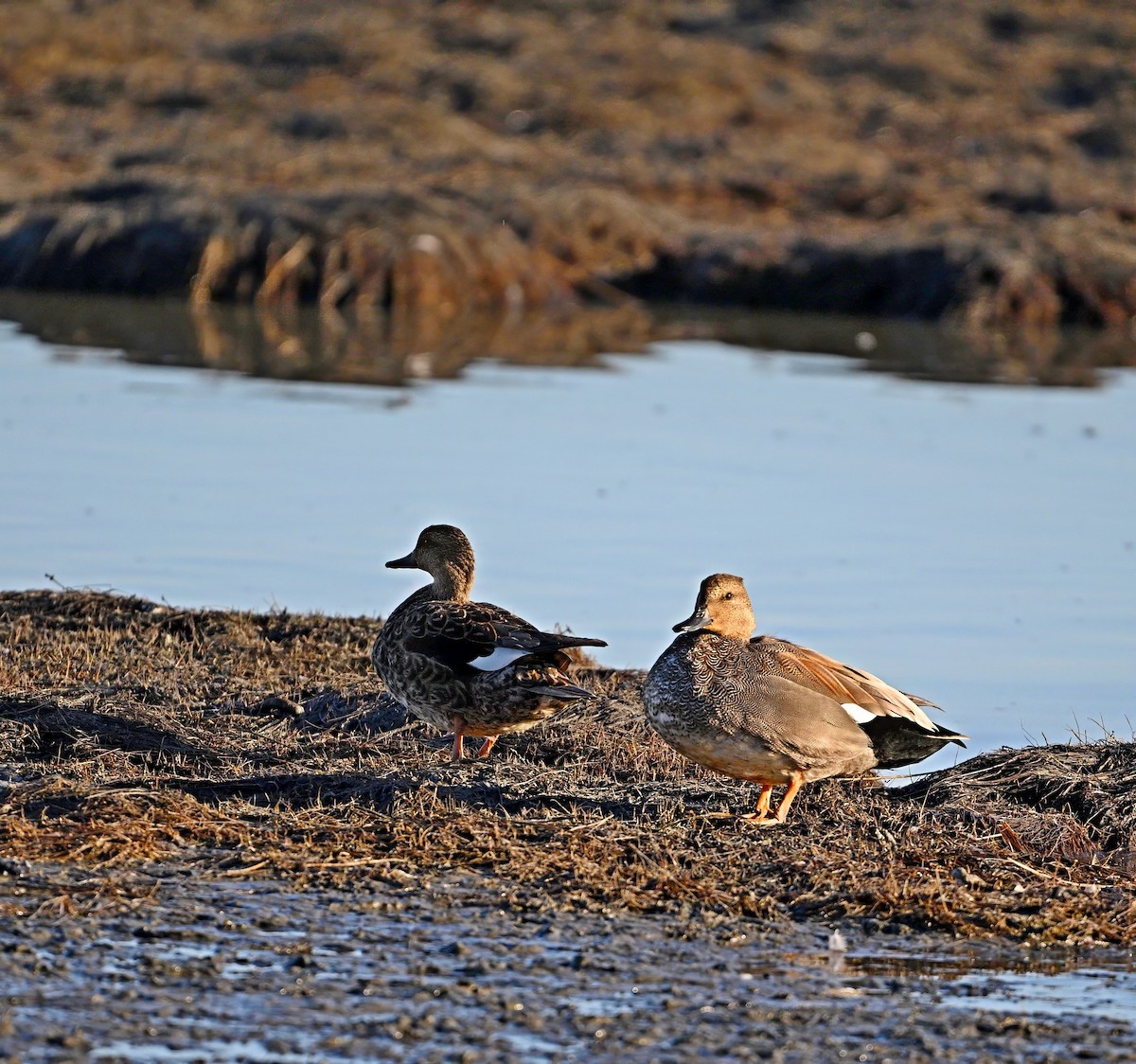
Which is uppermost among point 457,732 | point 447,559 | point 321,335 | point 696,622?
point 696,622

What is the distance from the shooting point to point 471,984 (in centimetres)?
516

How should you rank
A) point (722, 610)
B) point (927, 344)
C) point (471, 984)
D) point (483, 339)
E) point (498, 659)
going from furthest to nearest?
1. point (927, 344)
2. point (483, 339)
3. point (498, 659)
4. point (722, 610)
5. point (471, 984)

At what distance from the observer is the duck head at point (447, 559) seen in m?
9.09

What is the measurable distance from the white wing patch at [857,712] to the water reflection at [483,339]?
15876 mm

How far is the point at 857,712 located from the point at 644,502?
8843 mm

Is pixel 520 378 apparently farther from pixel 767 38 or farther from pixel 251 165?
pixel 767 38

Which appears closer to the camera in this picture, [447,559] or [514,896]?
[514,896]

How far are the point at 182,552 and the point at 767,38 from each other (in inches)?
1746

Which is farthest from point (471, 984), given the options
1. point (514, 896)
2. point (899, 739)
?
point (899, 739)

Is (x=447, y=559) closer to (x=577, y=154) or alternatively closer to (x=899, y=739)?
(x=899, y=739)

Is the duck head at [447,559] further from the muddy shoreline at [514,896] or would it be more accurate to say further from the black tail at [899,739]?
the black tail at [899,739]

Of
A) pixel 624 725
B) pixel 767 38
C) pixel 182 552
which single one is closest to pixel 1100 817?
pixel 624 725

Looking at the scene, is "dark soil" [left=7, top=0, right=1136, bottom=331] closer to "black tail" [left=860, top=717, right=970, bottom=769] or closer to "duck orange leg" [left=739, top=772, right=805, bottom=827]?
"black tail" [left=860, top=717, right=970, bottom=769]

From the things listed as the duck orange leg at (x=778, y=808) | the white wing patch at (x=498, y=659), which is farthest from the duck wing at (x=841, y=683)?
the white wing patch at (x=498, y=659)
